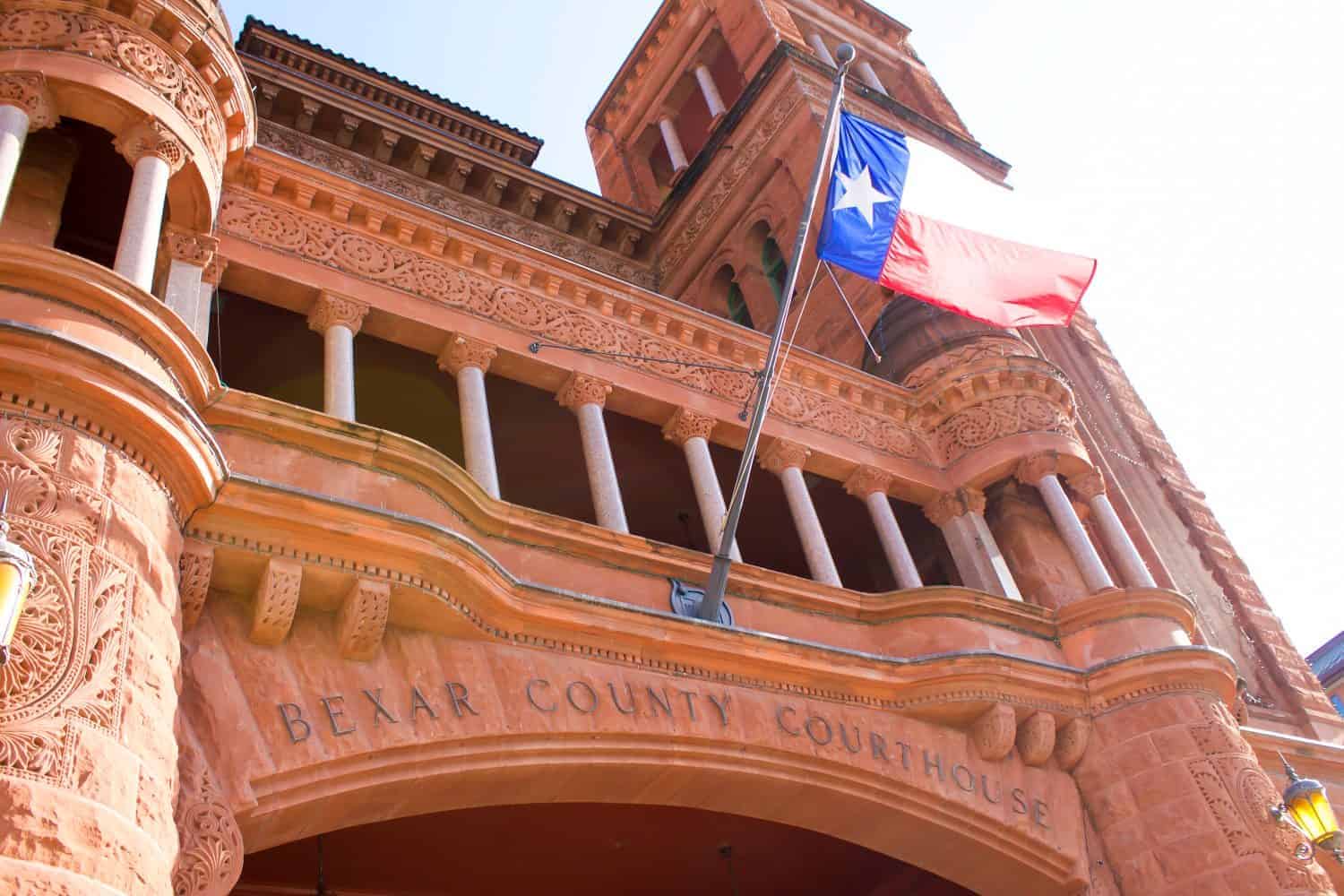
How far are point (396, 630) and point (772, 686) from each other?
319cm

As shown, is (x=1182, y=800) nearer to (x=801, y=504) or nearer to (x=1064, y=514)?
(x=1064, y=514)

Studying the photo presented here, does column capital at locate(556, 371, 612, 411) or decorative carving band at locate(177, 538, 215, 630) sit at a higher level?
column capital at locate(556, 371, 612, 411)

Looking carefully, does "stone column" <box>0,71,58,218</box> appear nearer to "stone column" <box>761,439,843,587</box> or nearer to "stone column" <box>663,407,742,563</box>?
"stone column" <box>663,407,742,563</box>

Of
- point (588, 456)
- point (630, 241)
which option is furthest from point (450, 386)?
point (630, 241)

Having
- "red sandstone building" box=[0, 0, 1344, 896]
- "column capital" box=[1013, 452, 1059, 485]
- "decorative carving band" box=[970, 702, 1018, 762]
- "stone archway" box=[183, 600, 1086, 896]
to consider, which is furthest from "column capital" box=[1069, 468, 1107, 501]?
"decorative carving band" box=[970, 702, 1018, 762]

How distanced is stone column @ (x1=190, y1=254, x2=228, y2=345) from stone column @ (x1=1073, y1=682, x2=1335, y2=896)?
8.54 metres

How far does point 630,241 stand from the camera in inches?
906

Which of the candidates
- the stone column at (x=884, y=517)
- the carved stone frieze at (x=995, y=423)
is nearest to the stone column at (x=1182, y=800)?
the stone column at (x=884, y=517)

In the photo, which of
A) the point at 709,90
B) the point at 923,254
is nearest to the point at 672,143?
the point at 709,90

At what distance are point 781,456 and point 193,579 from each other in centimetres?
722

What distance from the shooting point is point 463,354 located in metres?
11.6

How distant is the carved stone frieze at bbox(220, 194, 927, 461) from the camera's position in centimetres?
1143

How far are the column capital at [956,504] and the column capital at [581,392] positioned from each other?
14.4 feet

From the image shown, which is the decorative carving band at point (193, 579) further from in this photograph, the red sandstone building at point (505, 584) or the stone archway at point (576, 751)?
the stone archway at point (576, 751)
